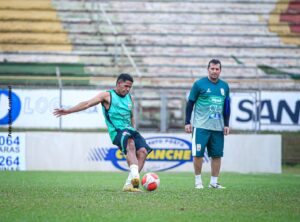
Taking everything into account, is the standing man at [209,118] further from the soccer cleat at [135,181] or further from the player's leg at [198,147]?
the soccer cleat at [135,181]

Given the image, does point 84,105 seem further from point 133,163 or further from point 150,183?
point 150,183

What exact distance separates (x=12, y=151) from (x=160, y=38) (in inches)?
349

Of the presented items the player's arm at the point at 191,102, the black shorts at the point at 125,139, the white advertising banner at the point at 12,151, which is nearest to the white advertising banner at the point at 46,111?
the white advertising banner at the point at 12,151

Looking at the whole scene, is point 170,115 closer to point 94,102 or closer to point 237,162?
point 237,162

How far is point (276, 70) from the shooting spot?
1045 inches

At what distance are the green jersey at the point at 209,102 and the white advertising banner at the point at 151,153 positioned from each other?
7.98 meters

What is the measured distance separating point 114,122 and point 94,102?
490 millimetres

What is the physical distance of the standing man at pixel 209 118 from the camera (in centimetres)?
1297

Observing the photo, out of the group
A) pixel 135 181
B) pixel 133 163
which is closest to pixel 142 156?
pixel 133 163

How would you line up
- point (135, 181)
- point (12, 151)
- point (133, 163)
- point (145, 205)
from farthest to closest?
point (12, 151), point (133, 163), point (135, 181), point (145, 205)

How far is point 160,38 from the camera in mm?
27375

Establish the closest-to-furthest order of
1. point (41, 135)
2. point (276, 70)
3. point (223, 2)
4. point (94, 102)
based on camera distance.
→ point (94, 102) → point (41, 135) → point (276, 70) → point (223, 2)

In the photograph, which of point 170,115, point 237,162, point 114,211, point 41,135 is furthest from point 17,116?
point 114,211

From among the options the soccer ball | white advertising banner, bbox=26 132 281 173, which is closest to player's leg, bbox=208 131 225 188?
the soccer ball
